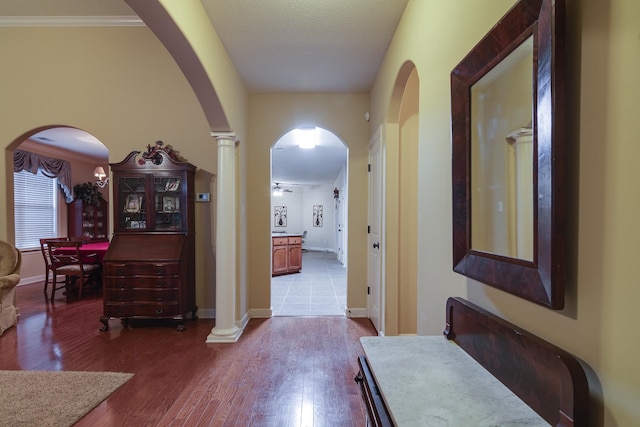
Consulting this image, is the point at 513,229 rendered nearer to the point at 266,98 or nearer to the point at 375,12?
the point at 375,12

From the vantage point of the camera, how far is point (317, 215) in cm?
1256

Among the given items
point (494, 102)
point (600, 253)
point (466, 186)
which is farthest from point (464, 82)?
point (600, 253)

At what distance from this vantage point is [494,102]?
1.08m

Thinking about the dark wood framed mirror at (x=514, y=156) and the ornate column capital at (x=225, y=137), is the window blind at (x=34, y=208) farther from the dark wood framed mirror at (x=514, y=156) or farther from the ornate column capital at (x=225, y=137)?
the dark wood framed mirror at (x=514, y=156)

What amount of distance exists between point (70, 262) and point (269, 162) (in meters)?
3.73

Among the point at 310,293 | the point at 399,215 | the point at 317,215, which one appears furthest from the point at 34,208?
the point at 317,215

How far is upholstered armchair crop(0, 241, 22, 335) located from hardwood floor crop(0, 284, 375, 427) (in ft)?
0.45

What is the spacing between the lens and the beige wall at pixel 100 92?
3656 mm

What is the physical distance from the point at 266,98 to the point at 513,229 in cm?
347

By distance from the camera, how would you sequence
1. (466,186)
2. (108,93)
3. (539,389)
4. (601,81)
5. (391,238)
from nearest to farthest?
1. (601,81)
2. (539,389)
3. (466,186)
4. (391,238)
5. (108,93)

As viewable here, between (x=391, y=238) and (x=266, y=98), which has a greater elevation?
(x=266, y=98)

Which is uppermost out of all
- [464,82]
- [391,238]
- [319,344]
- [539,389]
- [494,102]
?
[464,82]

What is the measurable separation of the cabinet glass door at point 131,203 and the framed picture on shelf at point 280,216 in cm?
919

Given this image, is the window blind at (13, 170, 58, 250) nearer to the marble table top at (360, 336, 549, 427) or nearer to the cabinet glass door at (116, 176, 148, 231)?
the cabinet glass door at (116, 176, 148, 231)
